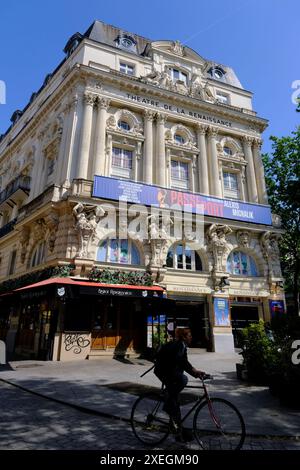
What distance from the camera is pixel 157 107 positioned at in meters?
23.2

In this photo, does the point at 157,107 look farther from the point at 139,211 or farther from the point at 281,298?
the point at 281,298

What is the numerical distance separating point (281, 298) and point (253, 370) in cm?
1323

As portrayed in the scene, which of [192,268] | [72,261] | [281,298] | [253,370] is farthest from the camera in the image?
[281,298]

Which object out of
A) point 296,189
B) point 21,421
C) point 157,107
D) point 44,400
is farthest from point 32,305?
point 296,189

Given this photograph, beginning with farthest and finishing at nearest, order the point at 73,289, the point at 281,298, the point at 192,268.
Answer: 1. the point at 281,298
2. the point at 192,268
3. the point at 73,289

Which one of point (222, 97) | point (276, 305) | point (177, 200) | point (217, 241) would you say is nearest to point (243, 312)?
point (276, 305)

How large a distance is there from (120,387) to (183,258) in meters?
11.9

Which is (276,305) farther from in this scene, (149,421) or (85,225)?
(149,421)

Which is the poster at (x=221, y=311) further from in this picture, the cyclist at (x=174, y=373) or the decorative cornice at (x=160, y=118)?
the cyclist at (x=174, y=373)

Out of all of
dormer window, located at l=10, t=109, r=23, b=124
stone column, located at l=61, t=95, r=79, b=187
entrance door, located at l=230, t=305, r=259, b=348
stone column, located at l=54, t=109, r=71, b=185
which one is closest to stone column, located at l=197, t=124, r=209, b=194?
entrance door, located at l=230, t=305, r=259, b=348

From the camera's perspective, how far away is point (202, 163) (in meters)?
23.1

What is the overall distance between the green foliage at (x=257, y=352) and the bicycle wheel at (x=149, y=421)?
4.92 m

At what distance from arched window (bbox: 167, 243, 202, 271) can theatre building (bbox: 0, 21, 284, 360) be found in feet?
0.22

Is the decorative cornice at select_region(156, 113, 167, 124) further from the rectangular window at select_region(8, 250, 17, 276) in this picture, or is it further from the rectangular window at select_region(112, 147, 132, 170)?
the rectangular window at select_region(8, 250, 17, 276)
